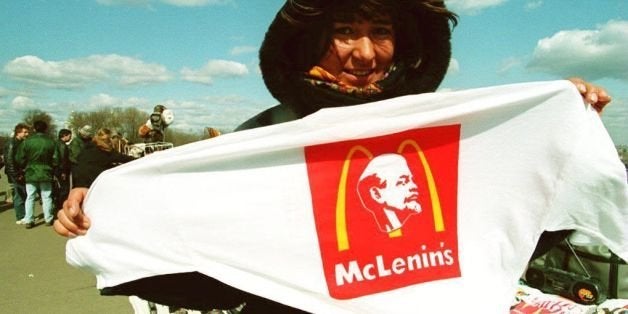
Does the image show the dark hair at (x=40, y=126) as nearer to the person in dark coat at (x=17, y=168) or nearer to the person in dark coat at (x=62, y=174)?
the person in dark coat at (x=62, y=174)

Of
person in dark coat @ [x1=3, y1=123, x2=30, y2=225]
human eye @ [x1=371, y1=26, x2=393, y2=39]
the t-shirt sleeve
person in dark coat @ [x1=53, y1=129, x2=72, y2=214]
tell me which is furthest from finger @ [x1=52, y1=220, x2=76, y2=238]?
person in dark coat @ [x1=3, y1=123, x2=30, y2=225]

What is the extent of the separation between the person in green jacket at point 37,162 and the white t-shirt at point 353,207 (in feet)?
24.3

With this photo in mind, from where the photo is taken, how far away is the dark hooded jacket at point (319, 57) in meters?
1.63

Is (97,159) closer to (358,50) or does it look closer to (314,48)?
(314,48)

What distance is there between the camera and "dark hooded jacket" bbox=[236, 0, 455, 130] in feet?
5.36

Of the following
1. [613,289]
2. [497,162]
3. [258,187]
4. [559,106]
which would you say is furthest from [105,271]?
[613,289]

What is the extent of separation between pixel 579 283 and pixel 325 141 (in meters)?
2.93

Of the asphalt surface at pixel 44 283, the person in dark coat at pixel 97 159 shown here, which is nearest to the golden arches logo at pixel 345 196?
the asphalt surface at pixel 44 283

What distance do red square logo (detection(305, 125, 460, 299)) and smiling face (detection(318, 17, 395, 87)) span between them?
0.78 feet

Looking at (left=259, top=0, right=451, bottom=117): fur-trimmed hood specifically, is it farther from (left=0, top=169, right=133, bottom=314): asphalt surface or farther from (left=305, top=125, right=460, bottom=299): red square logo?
(left=0, top=169, right=133, bottom=314): asphalt surface

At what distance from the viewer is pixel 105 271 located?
1437 millimetres

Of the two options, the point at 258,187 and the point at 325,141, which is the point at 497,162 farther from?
the point at 258,187

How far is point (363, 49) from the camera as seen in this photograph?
1602mm

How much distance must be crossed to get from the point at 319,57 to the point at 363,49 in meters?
0.17
